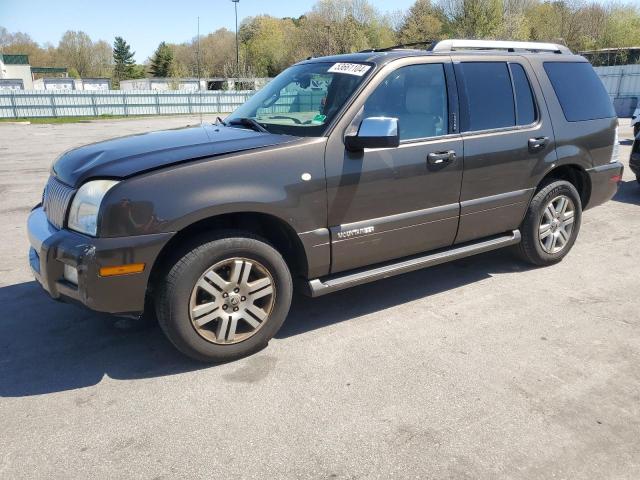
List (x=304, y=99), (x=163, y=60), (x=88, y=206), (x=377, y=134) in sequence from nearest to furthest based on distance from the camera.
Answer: (x=88, y=206) < (x=377, y=134) < (x=304, y=99) < (x=163, y=60)

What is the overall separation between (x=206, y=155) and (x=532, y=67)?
3.16 m

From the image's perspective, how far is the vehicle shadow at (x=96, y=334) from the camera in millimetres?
3307

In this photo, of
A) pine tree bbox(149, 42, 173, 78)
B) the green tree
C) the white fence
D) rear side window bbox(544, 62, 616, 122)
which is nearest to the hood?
rear side window bbox(544, 62, 616, 122)

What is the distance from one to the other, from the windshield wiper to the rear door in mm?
1551

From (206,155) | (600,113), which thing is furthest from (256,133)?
(600,113)

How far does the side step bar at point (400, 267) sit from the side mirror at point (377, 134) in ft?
2.96

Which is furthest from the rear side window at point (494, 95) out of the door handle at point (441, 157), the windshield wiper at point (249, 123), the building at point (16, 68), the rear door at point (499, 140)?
the building at point (16, 68)

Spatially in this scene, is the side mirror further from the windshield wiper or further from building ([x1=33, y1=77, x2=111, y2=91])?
building ([x1=33, y1=77, x2=111, y2=91])

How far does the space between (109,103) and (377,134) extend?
3513cm

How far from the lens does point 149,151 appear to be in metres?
3.36

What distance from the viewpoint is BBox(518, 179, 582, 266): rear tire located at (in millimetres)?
4883

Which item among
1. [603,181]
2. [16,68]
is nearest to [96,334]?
[603,181]

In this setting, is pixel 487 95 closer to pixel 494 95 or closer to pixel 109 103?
pixel 494 95

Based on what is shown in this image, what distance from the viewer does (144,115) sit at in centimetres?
3609
